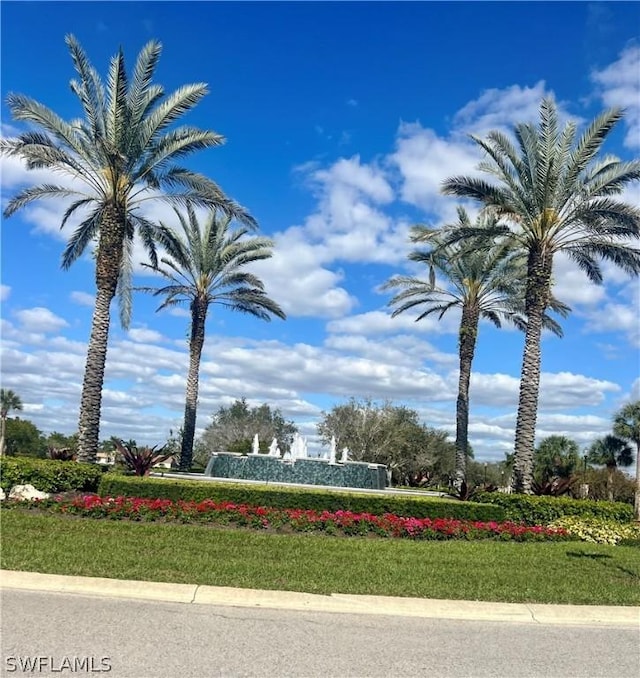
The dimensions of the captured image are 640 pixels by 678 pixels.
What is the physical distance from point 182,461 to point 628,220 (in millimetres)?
20180

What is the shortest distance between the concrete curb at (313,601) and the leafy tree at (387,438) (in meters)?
41.2

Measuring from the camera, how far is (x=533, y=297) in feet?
67.2

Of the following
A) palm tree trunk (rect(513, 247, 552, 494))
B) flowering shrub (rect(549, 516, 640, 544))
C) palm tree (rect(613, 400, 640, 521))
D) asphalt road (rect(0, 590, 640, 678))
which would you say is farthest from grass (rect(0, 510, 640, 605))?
palm tree (rect(613, 400, 640, 521))

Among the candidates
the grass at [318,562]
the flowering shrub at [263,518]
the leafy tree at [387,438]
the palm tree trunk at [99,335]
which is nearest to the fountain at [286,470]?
the palm tree trunk at [99,335]

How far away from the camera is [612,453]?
47.2 meters

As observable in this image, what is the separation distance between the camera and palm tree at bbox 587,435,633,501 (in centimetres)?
4656

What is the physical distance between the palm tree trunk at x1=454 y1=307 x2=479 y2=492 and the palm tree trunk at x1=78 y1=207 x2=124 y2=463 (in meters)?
16.5

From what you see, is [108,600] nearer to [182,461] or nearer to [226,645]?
[226,645]

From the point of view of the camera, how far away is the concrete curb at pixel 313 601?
7.16 metres

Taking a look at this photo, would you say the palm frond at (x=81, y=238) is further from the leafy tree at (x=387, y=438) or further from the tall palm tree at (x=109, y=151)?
the leafy tree at (x=387, y=438)

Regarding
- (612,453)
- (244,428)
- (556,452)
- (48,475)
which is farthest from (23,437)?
(48,475)

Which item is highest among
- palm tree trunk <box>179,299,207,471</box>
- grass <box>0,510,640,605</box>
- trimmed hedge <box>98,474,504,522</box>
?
palm tree trunk <box>179,299,207,471</box>

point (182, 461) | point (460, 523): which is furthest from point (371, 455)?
point (460, 523)

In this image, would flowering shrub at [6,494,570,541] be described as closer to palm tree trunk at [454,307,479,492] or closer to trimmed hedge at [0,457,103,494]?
trimmed hedge at [0,457,103,494]
